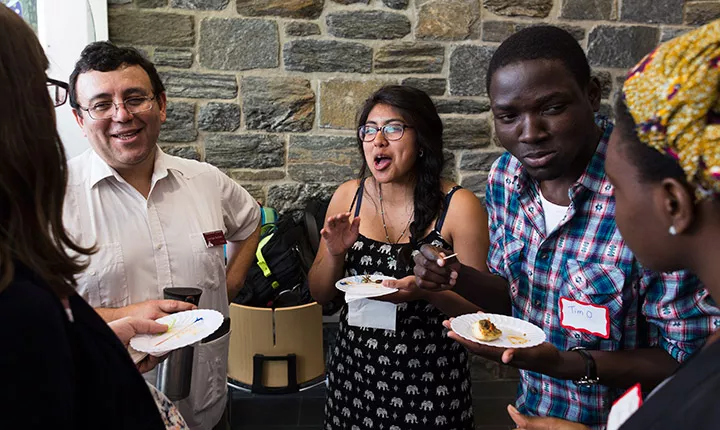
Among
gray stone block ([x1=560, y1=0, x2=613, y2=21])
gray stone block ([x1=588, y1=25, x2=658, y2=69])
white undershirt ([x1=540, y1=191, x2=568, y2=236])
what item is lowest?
white undershirt ([x1=540, y1=191, x2=568, y2=236])

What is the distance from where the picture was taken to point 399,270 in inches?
77.6

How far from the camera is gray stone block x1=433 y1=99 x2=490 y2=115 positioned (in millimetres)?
3609

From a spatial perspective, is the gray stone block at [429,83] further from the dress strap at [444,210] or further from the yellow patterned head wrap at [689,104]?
the yellow patterned head wrap at [689,104]

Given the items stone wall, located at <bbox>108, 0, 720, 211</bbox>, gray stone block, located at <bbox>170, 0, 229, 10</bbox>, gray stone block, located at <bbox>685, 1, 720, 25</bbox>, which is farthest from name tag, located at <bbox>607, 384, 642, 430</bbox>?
gray stone block, located at <bbox>685, 1, 720, 25</bbox>

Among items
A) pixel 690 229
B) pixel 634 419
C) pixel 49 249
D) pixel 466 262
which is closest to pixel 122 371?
pixel 49 249

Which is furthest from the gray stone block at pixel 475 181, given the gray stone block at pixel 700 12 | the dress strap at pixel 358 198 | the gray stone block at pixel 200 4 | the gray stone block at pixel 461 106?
the gray stone block at pixel 200 4

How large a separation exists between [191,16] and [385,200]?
2123mm

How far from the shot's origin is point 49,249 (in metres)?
0.73

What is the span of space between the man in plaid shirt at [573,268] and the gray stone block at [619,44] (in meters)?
2.49

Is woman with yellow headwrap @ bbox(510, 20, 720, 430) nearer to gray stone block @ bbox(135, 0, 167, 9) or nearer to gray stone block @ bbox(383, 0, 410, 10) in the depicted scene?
gray stone block @ bbox(383, 0, 410, 10)

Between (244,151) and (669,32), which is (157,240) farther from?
(669,32)

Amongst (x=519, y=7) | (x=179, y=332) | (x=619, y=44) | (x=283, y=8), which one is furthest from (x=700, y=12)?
(x=179, y=332)

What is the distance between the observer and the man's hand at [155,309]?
1.57 meters

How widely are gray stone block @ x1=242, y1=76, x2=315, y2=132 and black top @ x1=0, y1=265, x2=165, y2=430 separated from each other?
2924mm
